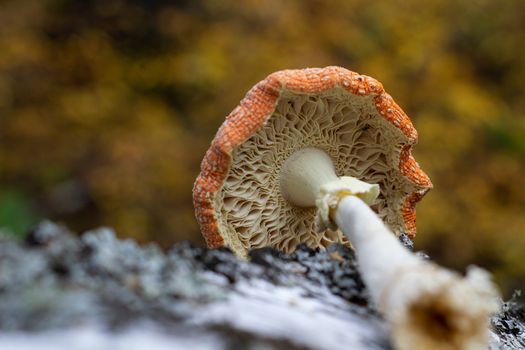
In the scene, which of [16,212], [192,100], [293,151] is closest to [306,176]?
[293,151]

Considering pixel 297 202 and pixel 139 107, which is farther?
pixel 139 107

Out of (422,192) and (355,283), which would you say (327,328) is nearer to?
(355,283)

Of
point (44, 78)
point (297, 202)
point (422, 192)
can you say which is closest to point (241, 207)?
point (297, 202)

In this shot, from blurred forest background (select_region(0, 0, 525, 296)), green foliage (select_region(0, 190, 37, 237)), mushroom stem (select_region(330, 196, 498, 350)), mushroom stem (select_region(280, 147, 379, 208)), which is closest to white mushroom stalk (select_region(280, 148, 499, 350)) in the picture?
mushroom stem (select_region(330, 196, 498, 350))

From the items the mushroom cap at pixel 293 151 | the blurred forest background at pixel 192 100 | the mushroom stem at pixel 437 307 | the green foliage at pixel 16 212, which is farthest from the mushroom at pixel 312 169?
the blurred forest background at pixel 192 100

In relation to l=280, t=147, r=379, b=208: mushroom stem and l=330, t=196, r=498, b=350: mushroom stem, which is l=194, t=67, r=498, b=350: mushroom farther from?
l=330, t=196, r=498, b=350: mushroom stem

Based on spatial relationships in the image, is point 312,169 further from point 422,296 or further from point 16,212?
point 16,212

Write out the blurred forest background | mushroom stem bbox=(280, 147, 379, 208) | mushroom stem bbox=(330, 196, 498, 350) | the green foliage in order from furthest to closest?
the blurred forest background, the green foliage, mushroom stem bbox=(280, 147, 379, 208), mushroom stem bbox=(330, 196, 498, 350)

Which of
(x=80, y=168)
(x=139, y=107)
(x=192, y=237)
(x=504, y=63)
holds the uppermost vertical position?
(x=504, y=63)
